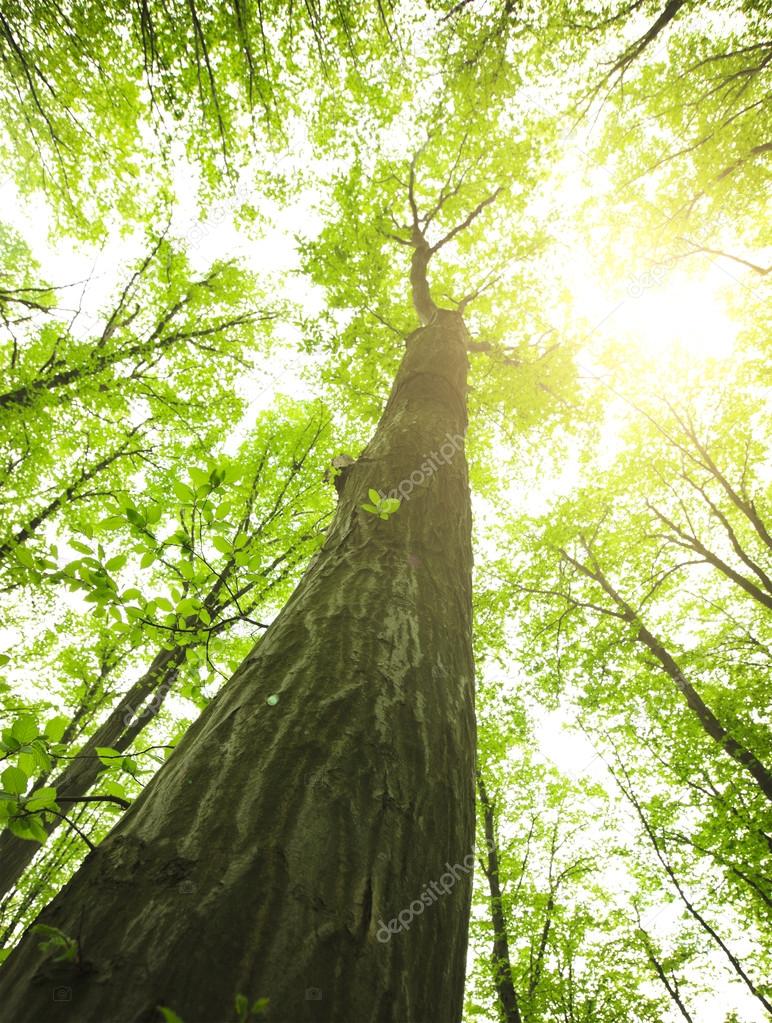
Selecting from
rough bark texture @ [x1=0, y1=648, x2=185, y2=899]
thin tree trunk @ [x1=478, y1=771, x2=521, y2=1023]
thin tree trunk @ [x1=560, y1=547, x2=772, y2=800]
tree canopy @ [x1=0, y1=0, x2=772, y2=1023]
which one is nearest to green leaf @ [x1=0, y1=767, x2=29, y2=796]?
tree canopy @ [x1=0, y1=0, x2=772, y2=1023]

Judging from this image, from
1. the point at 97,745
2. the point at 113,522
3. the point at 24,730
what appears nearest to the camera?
the point at 24,730

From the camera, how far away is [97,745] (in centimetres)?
673

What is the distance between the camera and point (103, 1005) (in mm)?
611

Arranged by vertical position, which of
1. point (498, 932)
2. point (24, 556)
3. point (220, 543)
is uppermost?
A: point (498, 932)

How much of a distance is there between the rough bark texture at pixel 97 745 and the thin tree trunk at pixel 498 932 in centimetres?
778

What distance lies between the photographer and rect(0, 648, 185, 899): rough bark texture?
5852mm

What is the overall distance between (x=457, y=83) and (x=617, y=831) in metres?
16.5

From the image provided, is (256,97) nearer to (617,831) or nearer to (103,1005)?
(103,1005)

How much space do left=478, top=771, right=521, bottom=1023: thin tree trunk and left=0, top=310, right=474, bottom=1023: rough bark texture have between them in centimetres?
1136

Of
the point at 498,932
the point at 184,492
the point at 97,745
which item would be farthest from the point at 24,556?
the point at 498,932

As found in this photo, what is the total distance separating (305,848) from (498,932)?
12624 millimetres

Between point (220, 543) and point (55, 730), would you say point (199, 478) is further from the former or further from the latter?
point (55, 730)

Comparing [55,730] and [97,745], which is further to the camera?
[97,745]

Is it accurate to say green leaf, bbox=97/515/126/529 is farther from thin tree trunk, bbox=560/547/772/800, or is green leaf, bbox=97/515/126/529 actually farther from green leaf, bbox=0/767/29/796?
thin tree trunk, bbox=560/547/772/800
